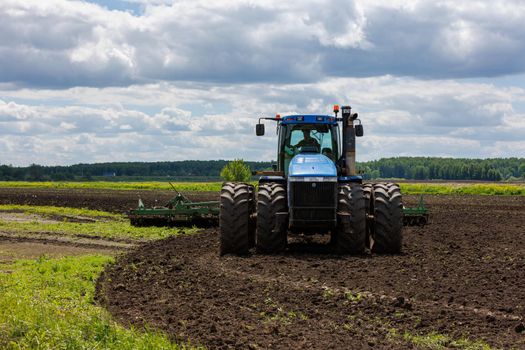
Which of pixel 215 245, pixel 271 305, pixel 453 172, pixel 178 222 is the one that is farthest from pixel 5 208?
pixel 453 172

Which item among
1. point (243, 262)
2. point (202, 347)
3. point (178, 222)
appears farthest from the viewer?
point (178, 222)

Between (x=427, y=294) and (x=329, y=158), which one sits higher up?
(x=329, y=158)

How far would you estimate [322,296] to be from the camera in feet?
39.1

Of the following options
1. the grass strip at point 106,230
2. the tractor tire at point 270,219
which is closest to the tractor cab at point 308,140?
the tractor tire at point 270,219

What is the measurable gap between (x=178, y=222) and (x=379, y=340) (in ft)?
57.8

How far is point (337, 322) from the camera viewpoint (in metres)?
10.2

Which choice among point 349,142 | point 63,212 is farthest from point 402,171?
point 349,142

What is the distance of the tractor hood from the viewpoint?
54.1 feet

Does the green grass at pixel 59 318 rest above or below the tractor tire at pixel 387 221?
below

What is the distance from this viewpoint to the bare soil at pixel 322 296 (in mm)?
9547

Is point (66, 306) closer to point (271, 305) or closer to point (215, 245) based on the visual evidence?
point (271, 305)

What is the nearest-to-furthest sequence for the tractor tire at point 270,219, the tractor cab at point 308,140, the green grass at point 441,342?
the green grass at point 441,342 → the tractor tire at point 270,219 → the tractor cab at point 308,140

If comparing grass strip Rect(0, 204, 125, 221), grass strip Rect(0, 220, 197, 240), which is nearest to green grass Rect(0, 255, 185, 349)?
grass strip Rect(0, 220, 197, 240)

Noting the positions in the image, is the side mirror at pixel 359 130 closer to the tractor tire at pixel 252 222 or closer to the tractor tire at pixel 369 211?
the tractor tire at pixel 369 211
